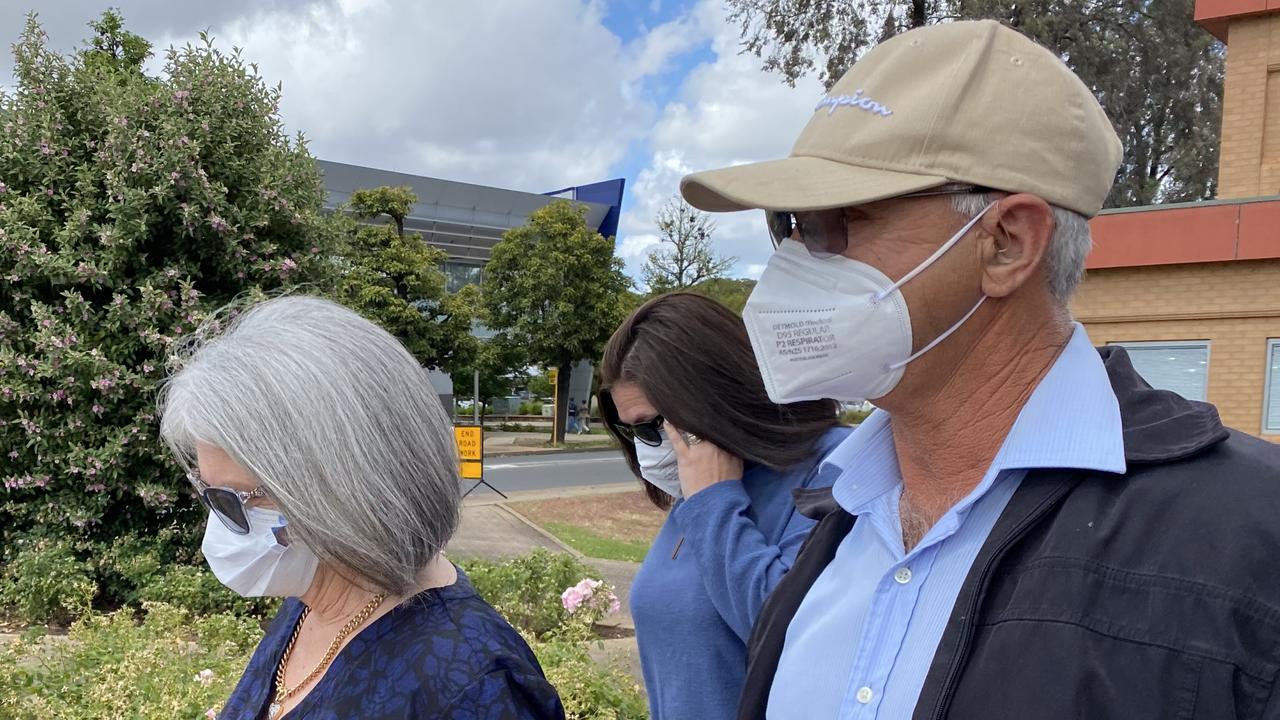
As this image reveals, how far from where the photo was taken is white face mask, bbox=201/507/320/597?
6.21 feet

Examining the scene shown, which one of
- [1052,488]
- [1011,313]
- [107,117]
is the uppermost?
[107,117]

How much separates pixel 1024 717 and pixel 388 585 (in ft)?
4.11

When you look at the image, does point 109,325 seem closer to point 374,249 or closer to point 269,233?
point 269,233

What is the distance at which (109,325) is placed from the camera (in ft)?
20.5

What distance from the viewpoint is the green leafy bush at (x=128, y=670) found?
11.6 feet

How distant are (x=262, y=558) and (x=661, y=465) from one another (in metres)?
1.08

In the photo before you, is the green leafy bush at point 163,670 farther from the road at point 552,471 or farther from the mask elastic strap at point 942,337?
the road at point 552,471


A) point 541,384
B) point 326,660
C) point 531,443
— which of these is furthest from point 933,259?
point 541,384

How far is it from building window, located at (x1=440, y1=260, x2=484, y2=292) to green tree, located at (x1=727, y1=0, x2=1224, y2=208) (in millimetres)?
23801

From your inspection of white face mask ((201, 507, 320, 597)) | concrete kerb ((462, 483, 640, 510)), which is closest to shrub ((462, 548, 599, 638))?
white face mask ((201, 507, 320, 597))

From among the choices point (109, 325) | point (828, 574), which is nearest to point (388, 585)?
point (828, 574)

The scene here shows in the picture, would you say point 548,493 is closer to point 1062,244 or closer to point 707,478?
point 707,478

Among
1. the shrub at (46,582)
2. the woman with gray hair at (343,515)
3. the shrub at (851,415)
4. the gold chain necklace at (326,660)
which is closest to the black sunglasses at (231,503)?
the woman with gray hair at (343,515)

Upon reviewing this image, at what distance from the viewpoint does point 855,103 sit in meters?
1.33
